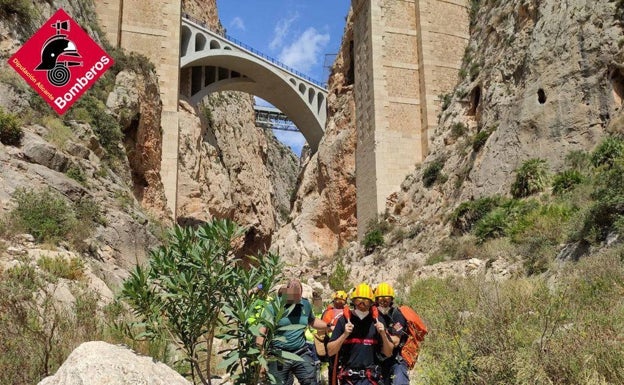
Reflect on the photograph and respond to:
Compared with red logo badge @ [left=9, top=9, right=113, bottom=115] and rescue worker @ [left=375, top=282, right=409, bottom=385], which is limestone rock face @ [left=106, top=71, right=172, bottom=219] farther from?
rescue worker @ [left=375, top=282, right=409, bottom=385]

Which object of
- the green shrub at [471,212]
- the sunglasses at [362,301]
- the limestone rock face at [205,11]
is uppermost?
the limestone rock face at [205,11]

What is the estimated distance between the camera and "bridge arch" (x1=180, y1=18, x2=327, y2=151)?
879 inches

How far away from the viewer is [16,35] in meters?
11.3

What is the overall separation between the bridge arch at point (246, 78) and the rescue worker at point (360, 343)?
19675mm

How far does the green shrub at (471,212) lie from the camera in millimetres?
12562

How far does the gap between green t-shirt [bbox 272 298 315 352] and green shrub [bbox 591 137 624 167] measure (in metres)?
8.00

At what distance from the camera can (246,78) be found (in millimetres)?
26188

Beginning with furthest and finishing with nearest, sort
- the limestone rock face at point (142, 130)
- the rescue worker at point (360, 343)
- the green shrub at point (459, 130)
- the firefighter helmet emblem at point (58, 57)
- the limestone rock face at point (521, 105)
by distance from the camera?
the green shrub at point (459, 130) < the limestone rock face at point (142, 130) < the limestone rock face at point (521, 105) < the firefighter helmet emblem at point (58, 57) < the rescue worker at point (360, 343)

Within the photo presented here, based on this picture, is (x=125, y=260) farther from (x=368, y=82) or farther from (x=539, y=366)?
(x=368, y=82)

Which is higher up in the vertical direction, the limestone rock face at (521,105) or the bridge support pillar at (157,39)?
the bridge support pillar at (157,39)

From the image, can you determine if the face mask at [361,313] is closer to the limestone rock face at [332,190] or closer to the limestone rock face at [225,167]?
the limestone rock face at [225,167]

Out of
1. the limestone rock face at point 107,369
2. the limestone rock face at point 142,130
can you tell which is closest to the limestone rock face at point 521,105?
the limestone rock face at point 142,130

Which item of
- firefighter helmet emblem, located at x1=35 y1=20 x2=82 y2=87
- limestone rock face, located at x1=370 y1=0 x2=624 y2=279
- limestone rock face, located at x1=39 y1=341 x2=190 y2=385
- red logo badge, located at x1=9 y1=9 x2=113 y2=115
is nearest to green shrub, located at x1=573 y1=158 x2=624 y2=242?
limestone rock face, located at x1=370 y1=0 x2=624 y2=279

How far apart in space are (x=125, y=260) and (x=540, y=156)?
9841 millimetres
